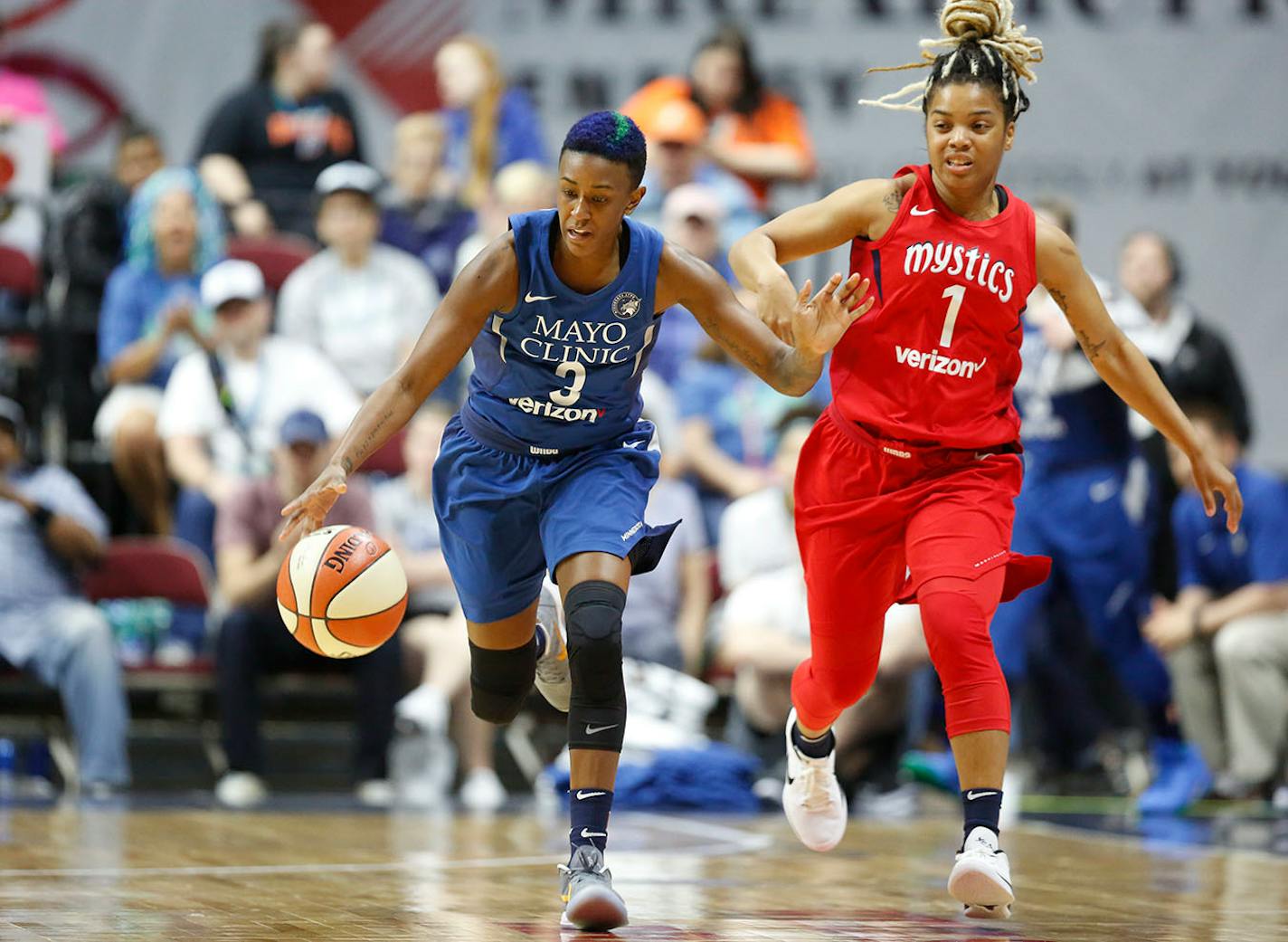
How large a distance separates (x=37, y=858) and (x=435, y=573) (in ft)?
10.9

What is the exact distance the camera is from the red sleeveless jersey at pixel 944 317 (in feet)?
17.0

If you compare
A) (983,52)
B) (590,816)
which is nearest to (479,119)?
(983,52)

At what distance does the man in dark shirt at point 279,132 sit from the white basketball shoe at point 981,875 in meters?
7.32

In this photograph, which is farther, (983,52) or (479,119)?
(479,119)

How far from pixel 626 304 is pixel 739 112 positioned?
245 inches

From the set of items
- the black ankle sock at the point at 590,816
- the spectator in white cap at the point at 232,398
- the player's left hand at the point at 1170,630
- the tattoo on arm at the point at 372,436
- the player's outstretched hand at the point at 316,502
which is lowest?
the black ankle sock at the point at 590,816

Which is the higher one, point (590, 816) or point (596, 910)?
point (590, 816)

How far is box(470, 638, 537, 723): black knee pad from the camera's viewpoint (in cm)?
575

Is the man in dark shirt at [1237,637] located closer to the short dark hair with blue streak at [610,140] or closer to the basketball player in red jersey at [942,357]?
the basketball player in red jersey at [942,357]

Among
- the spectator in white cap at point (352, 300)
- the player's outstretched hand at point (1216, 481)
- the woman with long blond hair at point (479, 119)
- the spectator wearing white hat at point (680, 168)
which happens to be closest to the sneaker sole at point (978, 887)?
the player's outstretched hand at point (1216, 481)

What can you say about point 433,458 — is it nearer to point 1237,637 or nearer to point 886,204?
point 1237,637

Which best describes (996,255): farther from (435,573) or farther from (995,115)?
(435,573)

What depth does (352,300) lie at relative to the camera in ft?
33.8

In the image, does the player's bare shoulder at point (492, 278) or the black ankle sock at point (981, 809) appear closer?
the black ankle sock at point (981, 809)
